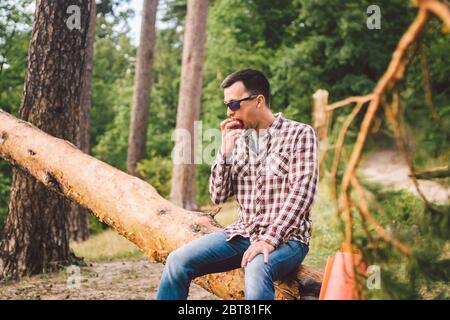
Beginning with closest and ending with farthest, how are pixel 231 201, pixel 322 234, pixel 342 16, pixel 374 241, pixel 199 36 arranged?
1. pixel 374 241
2. pixel 322 234
3. pixel 199 36
4. pixel 231 201
5. pixel 342 16

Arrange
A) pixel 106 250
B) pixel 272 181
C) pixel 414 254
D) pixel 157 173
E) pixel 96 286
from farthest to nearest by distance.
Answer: pixel 157 173 < pixel 106 250 < pixel 96 286 < pixel 272 181 < pixel 414 254

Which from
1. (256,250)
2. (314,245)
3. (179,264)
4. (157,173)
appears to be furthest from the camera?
(157,173)

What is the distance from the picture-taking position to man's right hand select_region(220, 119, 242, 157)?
141 inches

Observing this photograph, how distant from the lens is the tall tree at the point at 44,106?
690 cm

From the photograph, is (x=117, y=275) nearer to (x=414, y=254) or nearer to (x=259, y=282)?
(x=259, y=282)

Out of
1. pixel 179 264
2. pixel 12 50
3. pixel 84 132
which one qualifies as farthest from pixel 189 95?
pixel 179 264

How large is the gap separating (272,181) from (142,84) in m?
13.9

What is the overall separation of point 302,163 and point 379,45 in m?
16.9

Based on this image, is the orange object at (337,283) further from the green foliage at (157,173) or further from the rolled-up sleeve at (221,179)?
the green foliage at (157,173)

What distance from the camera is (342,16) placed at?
712 inches

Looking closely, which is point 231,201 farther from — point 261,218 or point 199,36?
point 261,218

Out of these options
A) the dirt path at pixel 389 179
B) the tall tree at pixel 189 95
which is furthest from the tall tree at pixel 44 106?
the tall tree at pixel 189 95

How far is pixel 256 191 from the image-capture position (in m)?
3.53
